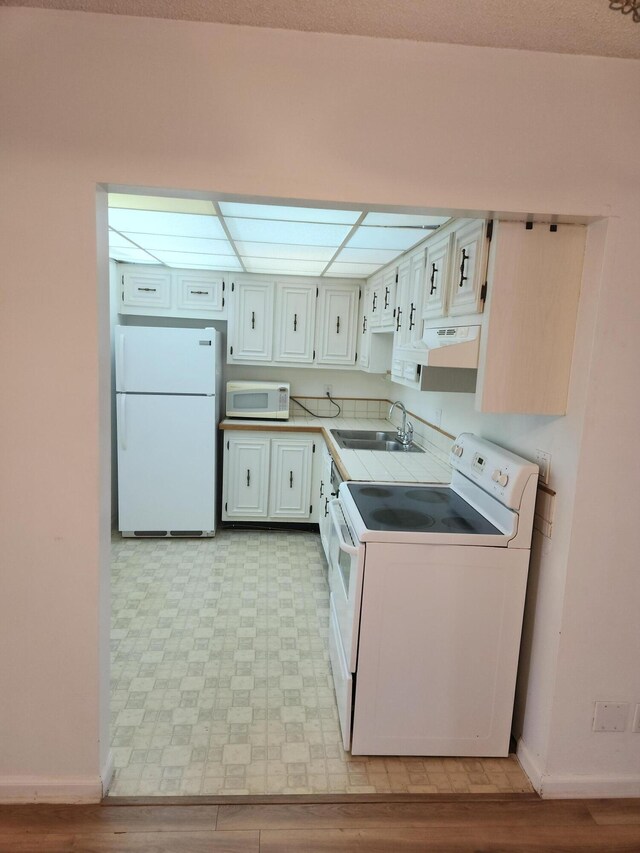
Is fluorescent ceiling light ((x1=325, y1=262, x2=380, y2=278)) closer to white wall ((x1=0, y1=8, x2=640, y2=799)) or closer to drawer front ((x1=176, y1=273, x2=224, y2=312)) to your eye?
drawer front ((x1=176, y1=273, x2=224, y2=312))

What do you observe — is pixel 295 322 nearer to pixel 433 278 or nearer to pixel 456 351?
pixel 433 278

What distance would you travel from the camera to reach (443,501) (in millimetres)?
2426

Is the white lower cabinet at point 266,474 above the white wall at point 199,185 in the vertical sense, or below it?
below

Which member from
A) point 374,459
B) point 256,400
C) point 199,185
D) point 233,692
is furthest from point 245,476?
point 199,185

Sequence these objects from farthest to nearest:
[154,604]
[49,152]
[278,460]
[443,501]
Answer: [278,460] < [154,604] < [443,501] < [49,152]

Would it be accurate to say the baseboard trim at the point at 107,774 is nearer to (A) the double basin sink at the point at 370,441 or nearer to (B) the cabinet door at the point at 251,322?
(A) the double basin sink at the point at 370,441

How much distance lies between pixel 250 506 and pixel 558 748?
2.89 metres

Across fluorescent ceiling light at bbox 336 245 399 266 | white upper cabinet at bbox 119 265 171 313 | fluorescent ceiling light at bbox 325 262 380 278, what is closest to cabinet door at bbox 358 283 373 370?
fluorescent ceiling light at bbox 325 262 380 278

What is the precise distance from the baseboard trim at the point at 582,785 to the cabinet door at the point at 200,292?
372 centimetres

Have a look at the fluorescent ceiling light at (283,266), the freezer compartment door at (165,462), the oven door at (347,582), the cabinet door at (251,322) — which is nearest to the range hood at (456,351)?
the oven door at (347,582)

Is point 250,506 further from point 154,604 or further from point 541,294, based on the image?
point 541,294

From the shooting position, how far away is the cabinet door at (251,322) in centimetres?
439

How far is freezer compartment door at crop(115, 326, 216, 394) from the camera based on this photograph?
12.8ft

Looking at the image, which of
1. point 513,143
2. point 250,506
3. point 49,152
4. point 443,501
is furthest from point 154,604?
point 513,143
